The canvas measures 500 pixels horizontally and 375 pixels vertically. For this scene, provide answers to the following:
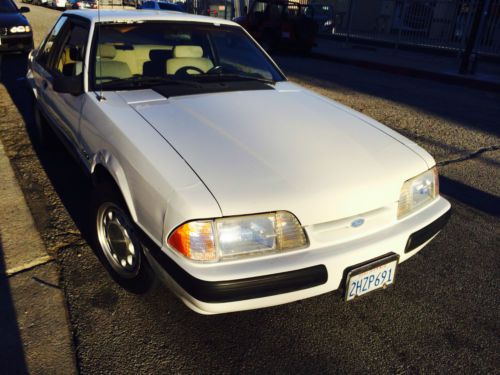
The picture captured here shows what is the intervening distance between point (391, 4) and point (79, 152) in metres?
17.5

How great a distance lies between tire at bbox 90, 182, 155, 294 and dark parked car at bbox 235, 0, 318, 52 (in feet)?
41.0

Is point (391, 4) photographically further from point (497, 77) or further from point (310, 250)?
point (310, 250)

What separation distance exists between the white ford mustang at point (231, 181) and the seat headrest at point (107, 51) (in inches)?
0.5

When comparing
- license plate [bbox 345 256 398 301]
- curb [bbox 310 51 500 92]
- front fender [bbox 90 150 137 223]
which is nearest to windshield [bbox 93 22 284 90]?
front fender [bbox 90 150 137 223]

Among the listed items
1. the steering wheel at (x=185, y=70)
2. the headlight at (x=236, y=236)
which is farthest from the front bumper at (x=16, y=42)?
the headlight at (x=236, y=236)

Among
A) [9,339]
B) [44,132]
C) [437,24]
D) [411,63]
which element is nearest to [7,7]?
[44,132]

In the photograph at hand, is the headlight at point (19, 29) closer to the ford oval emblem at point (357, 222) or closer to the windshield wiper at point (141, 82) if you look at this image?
the windshield wiper at point (141, 82)

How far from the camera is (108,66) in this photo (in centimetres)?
285

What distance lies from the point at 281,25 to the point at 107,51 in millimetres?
11684

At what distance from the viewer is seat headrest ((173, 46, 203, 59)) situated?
127 inches

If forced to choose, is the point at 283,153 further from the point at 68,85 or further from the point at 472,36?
the point at 472,36

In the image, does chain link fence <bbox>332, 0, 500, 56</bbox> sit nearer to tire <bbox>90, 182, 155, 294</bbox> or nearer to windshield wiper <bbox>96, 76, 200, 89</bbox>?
windshield wiper <bbox>96, 76, 200, 89</bbox>

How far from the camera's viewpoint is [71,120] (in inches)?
118

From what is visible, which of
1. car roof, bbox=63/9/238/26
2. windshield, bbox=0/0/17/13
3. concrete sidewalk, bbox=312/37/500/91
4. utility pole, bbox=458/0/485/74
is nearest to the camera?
car roof, bbox=63/9/238/26
